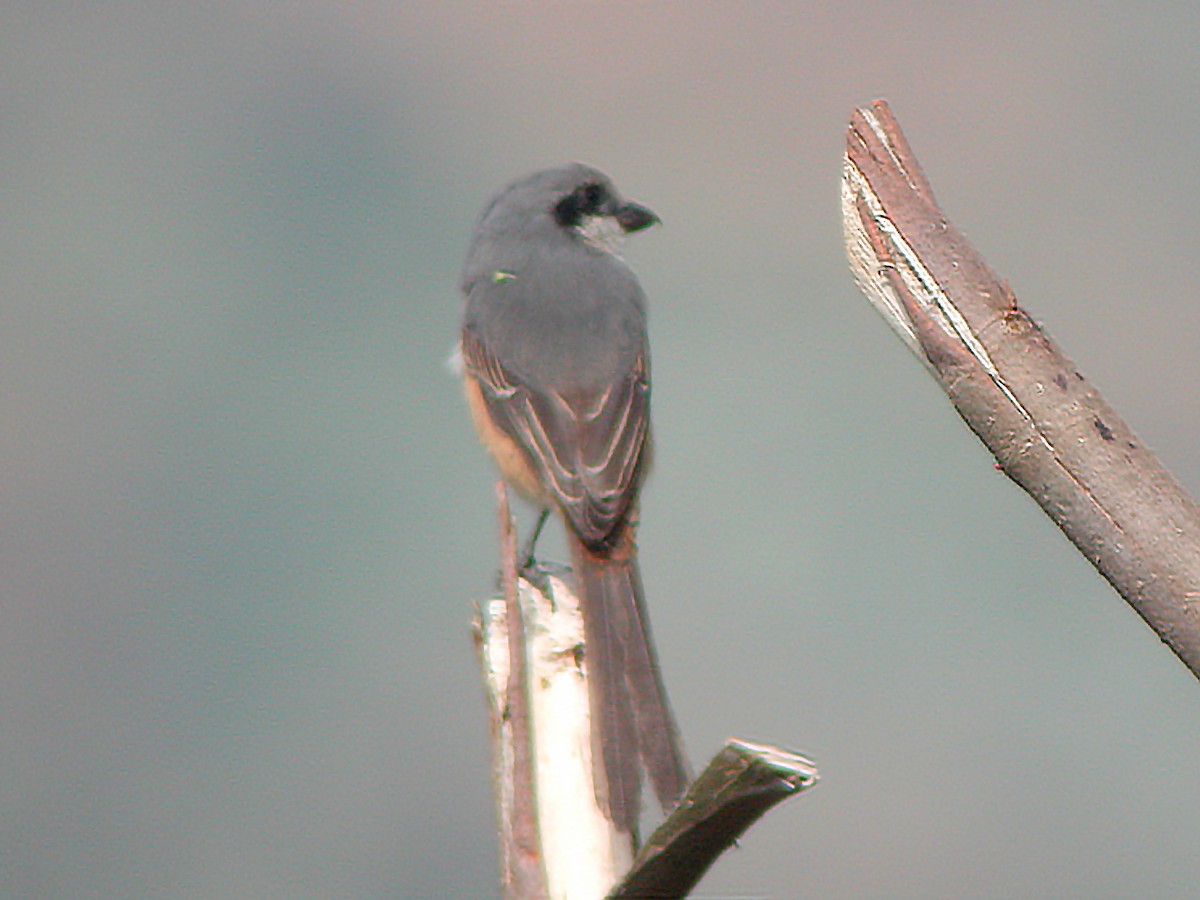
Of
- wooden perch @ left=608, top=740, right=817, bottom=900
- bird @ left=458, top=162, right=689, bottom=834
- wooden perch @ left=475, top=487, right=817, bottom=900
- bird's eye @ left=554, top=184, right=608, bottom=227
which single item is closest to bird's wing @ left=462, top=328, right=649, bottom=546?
bird @ left=458, top=162, right=689, bottom=834

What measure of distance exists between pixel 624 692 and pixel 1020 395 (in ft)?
2.21

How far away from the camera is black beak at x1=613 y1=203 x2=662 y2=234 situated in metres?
2.82

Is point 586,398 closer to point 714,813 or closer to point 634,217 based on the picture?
point 634,217

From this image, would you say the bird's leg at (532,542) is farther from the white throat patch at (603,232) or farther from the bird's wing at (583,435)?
the white throat patch at (603,232)

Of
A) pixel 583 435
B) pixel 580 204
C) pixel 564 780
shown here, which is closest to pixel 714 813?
pixel 564 780

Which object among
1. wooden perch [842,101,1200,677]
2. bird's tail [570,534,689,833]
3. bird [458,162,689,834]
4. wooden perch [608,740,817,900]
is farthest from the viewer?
bird [458,162,689,834]

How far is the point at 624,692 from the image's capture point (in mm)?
1741

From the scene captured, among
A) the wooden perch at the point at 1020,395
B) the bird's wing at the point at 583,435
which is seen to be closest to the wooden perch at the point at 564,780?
the bird's wing at the point at 583,435

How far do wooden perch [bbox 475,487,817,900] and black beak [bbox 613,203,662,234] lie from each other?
0.89 metres

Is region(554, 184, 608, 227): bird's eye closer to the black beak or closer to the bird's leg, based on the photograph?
the black beak

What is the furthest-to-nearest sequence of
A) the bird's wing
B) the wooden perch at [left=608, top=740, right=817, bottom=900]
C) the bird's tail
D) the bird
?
the bird's wing < the bird < the bird's tail < the wooden perch at [left=608, top=740, right=817, bottom=900]

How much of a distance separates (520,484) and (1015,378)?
1.33m

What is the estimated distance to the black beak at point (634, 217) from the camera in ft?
9.25

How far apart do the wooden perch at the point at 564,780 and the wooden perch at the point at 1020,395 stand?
43 centimetres
